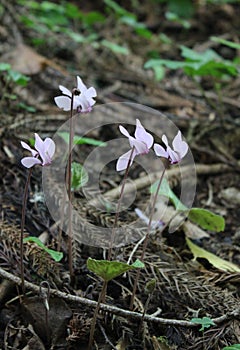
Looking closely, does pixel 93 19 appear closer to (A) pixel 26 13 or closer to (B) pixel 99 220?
(A) pixel 26 13

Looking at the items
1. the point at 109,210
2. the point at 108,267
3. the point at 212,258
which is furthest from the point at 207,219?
the point at 108,267

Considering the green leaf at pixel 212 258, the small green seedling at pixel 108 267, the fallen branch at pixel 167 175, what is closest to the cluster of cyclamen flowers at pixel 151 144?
the small green seedling at pixel 108 267

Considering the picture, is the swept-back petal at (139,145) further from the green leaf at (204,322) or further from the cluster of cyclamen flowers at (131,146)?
the green leaf at (204,322)

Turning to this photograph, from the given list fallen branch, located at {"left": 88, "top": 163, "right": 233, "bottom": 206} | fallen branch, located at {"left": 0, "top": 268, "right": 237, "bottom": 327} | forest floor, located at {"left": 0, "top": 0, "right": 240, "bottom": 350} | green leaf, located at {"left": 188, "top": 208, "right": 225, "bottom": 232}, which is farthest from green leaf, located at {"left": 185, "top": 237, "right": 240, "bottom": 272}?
fallen branch, located at {"left": 88, "top": 163, "right": 233, "bottom": 206}

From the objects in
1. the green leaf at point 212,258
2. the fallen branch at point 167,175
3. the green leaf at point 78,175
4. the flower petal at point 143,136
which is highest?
the flower petal at point 143,136

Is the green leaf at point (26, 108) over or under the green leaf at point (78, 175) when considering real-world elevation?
under

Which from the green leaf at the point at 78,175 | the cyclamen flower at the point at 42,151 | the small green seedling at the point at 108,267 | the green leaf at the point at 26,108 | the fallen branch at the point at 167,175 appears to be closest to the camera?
the small green seedling at the point at 108,267

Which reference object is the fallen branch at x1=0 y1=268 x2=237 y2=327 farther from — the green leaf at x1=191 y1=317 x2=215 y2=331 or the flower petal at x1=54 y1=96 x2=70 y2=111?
the flower petal at x1=54 y1=96 x2=70 y2=111

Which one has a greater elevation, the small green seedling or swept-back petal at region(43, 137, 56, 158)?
swept-back petal at region(43, 137, 56, 158)

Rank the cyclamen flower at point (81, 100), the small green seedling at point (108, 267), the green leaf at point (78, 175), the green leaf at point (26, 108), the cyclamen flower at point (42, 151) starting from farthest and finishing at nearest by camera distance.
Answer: the green leaf at point (26, 108), the green leaf at point (78, 175), the cyclamen flower at point (81, 100), the cyclamen flower at point (42, 151), the small green seedling at point (108, 267)
